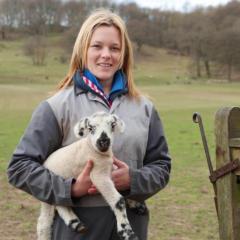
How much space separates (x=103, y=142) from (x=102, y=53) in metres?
0.55

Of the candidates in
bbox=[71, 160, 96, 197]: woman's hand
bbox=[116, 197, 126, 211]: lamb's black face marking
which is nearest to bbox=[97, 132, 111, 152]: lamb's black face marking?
bbox=[71, 160, 96, 197]: woman's hand

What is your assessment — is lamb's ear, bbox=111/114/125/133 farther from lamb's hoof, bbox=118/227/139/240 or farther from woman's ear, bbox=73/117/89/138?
lamb's hoof, bbox=118/227/139/240

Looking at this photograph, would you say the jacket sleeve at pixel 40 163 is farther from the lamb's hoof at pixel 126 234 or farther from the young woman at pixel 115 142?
the lamb's hoof at pixel 126 234

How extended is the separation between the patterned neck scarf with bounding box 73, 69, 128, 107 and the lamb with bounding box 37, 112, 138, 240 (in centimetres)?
22

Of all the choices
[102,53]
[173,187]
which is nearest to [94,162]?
[102,53]

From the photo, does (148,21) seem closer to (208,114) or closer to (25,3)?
(25,3)

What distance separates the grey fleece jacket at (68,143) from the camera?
99.3 inches

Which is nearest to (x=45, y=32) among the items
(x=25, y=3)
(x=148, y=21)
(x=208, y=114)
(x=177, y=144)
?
(x=25, y=3)

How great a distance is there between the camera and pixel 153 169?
2.74 metres

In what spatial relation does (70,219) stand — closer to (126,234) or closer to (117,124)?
(126,234)

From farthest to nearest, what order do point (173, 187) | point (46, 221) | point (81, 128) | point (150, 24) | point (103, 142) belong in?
1. point (150, 24)
2. point (173, 187)
3. point (46, 221)
4. point (81, 128)
5. point (103, 142)

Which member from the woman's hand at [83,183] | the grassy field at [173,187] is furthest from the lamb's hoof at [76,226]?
the grassy field at [173,187]

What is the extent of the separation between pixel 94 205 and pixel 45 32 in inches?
3913

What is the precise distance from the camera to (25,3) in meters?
106
